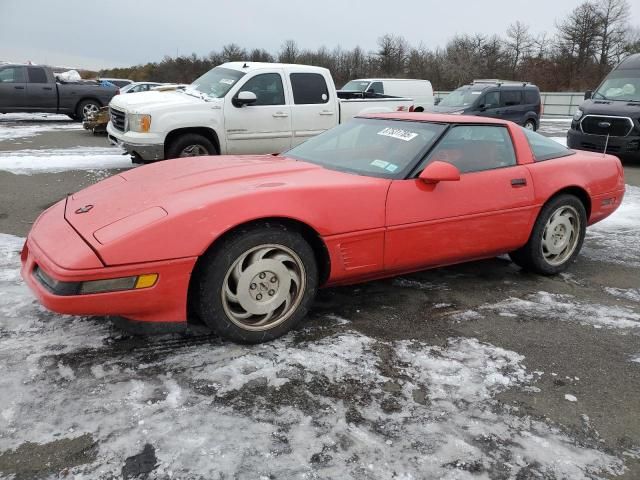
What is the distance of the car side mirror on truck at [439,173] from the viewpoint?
3.28 m

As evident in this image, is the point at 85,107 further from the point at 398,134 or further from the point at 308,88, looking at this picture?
the point at 398,134

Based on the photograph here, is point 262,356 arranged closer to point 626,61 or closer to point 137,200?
point 137,200

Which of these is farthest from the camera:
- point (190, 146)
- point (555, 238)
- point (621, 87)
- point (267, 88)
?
point (621, 87)

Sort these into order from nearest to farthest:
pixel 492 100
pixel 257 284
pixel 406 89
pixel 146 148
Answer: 1. pixel 257 284
2. pixel 146 148
3. pixel 492 100
4. pixel 406 89

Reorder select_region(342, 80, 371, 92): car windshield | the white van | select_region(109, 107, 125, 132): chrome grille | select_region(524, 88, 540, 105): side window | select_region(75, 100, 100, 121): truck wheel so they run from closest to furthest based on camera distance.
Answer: select_region(109, 107, 125, 132): chrome grille → select_region(524, 88, 540, 105): side window → the white van → select_region(75, 100, 100, 121): truck wheel → select_region(342, 80, 371, 92): car windshield

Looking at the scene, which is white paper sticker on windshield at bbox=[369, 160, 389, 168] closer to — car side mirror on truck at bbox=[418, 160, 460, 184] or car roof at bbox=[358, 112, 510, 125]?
car side mirror on truck at bbox=[418, 160, 460, 184]

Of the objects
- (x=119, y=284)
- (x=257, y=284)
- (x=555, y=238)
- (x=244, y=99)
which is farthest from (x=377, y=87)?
(x=119, y=284)

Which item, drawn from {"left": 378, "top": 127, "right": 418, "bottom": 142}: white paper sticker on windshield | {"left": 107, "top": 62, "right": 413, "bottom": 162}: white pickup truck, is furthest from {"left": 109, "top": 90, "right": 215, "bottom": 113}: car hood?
{"left": 378, "top": 127, "right": 418, "bottom": 142}: white paper sticker on windshield

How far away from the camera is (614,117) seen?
10.7 m

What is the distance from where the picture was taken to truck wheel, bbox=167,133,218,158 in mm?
7539

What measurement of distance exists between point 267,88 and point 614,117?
280 inches

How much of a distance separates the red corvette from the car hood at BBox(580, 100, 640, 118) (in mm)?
7496

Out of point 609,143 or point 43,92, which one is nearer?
point 609,143

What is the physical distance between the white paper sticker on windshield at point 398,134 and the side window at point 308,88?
480cm
